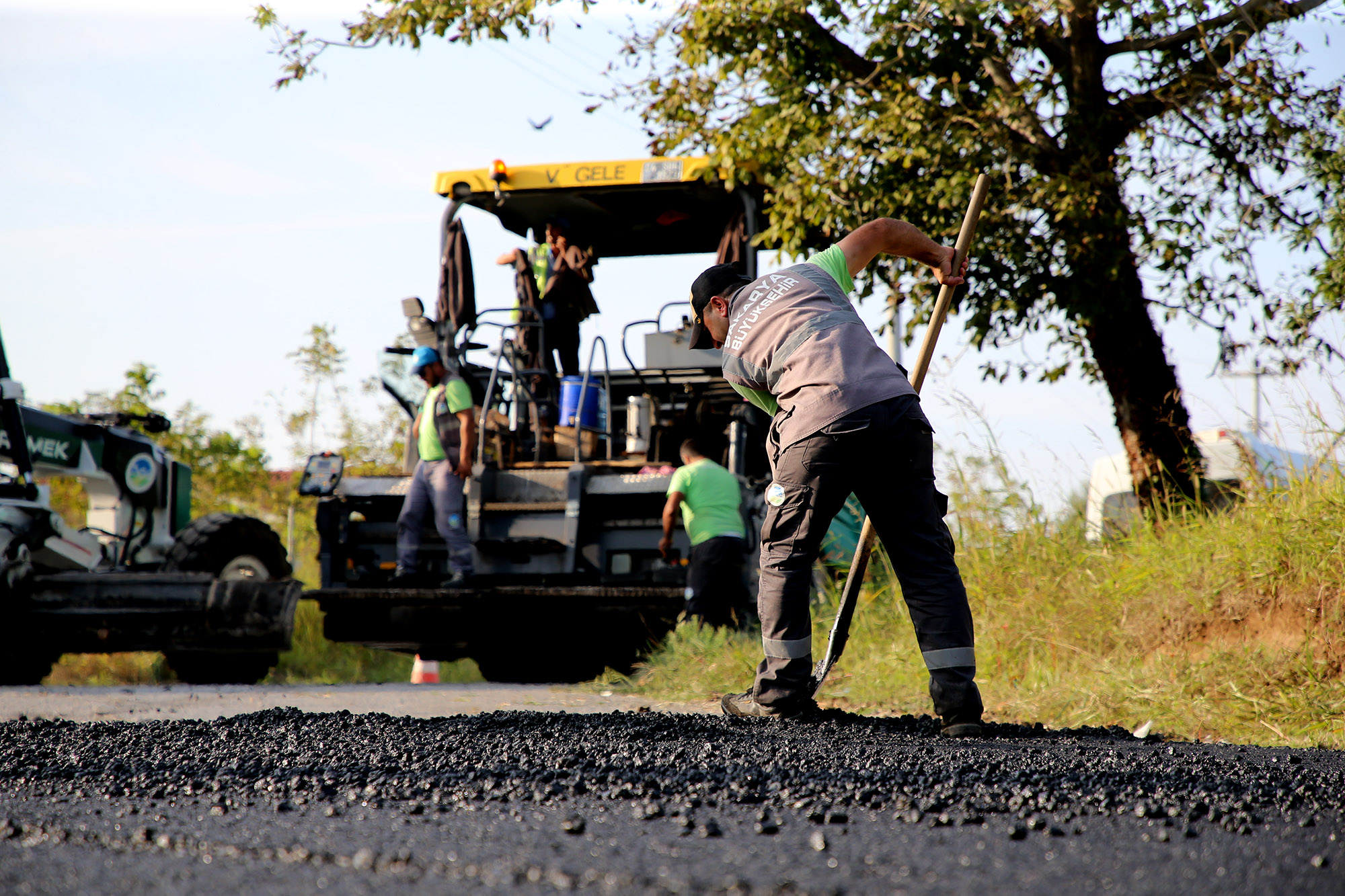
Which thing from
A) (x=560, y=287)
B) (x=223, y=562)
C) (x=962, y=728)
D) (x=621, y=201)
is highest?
(x=621, y=201)

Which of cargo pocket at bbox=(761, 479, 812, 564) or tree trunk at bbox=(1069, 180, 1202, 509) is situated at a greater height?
tree trunk at bbox=(1069, 180, 1202, 509)

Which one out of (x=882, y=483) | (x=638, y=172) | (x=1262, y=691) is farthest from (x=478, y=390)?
(x=1262, y=691)

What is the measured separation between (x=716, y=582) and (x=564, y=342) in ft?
7.45

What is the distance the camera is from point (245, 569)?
26.5 ft

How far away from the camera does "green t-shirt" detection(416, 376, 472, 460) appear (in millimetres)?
7324

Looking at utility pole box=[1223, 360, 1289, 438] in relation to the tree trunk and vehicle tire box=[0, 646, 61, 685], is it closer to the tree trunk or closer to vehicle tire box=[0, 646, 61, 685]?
the tree trunk

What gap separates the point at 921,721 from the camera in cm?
393

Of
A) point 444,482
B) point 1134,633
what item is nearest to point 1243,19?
point 1134,633

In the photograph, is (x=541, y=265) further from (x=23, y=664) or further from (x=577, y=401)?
(x=23, y=664)

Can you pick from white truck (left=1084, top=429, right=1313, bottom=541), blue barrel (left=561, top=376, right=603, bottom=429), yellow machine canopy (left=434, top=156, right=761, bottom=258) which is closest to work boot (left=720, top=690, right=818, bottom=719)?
white truck (left=1084, top=429, right=1313, bottom=541)

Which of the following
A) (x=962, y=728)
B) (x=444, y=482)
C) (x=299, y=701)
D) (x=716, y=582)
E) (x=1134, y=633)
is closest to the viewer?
(x=962, y=728)

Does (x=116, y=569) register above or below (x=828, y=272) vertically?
below

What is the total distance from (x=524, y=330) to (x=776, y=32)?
2.63 meters

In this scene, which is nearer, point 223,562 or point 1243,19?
point 1243,19
